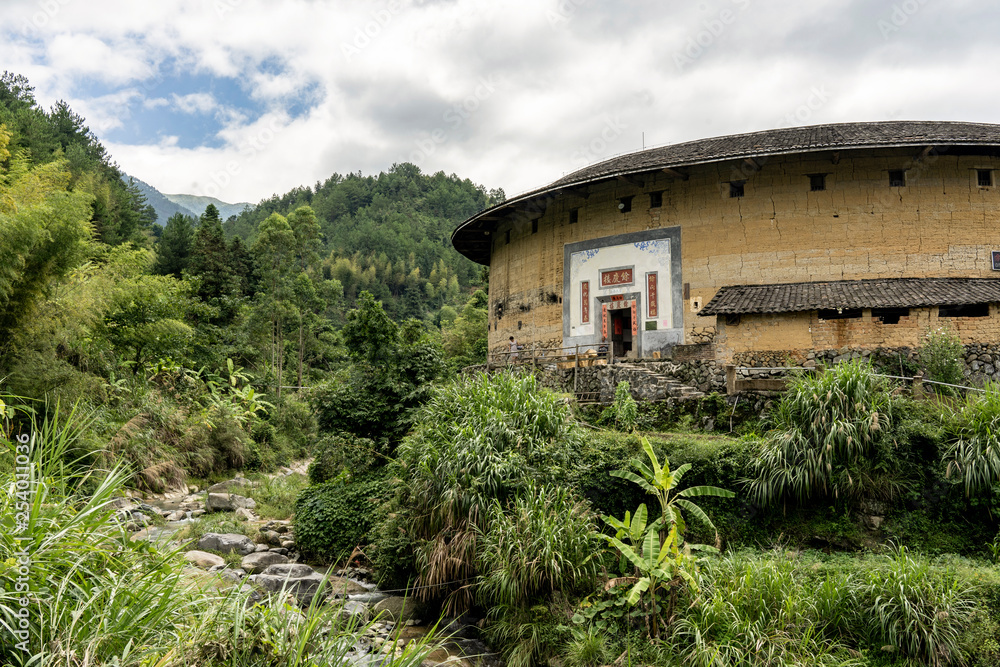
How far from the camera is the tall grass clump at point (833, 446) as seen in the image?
27.9ft

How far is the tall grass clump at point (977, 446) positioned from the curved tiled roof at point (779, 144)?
788cm

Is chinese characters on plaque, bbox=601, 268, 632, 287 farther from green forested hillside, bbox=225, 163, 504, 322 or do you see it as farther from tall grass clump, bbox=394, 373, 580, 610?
green forested hillside, bbox=225, 163, 504, 322

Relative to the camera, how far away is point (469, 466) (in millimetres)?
9234

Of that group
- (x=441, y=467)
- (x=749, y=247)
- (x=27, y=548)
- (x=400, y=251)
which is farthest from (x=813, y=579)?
(x=400, y=251)

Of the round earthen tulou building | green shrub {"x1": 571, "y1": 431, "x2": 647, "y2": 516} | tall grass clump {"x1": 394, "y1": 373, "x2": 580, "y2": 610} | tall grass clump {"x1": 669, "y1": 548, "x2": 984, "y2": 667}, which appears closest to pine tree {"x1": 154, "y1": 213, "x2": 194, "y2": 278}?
the round earthen tulou building

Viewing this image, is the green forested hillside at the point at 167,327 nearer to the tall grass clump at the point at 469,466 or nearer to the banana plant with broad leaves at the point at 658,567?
the tall grass clump at the point at 469,466

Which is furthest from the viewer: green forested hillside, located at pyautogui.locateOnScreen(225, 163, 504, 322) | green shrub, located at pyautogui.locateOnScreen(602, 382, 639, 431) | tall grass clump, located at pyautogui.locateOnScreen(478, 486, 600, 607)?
green forested hillside, located at pyautogui.locateOnScreen(225, 163, 504, 322)

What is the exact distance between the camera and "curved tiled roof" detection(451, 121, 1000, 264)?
47.1ft

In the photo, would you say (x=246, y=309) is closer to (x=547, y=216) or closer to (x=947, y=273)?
(x=547, y=216)

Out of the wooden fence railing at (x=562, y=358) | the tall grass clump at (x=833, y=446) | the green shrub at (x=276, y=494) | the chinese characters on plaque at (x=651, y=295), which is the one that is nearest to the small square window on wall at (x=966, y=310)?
the tall grass clump at (x=833, y=446)

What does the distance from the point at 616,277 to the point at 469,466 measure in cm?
959

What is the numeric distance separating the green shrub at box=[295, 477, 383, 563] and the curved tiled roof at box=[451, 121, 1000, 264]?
941 cm

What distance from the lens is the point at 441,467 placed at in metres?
9.51

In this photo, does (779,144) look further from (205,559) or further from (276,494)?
(205,559)
